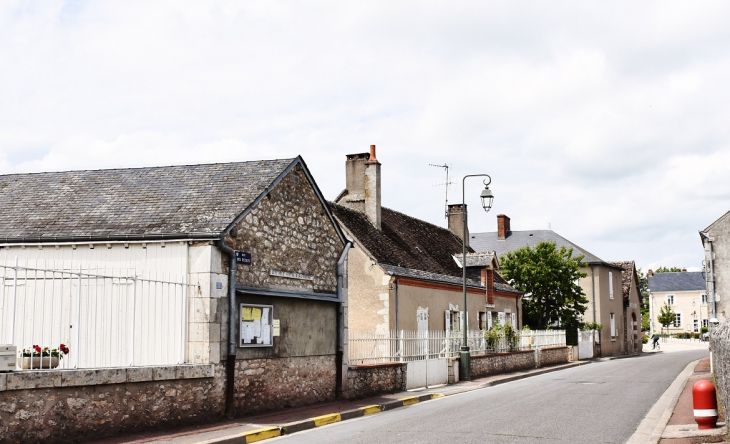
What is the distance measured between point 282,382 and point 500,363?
13640mm

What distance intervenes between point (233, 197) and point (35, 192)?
480 cm

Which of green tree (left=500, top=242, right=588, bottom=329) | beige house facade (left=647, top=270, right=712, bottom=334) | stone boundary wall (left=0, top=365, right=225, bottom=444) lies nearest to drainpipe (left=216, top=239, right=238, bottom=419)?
stone boundary wall (left=0, top=365, right=225, bottom=444)

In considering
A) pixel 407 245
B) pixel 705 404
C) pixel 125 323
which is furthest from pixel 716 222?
pixel 125 323

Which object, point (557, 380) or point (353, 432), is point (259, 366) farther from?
point (557, 380)

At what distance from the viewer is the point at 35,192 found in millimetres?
15594

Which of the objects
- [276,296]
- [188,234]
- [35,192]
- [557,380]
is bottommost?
[557,380]

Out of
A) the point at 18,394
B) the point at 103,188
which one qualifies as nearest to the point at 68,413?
the point at 18,394

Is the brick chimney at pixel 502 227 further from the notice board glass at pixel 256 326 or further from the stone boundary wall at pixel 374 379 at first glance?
the notice board glass at pixel 256 326

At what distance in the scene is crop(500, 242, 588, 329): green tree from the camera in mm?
39844

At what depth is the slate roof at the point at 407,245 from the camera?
85.0 feet

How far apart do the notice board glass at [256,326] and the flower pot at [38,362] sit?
12.4ft

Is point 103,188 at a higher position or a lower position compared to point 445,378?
higher

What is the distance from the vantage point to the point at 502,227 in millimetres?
51625

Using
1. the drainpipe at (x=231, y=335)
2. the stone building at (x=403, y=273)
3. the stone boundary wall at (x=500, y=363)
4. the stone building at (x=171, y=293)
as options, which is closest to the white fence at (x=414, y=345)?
the stone boundary wall at (x=500, y=363)
